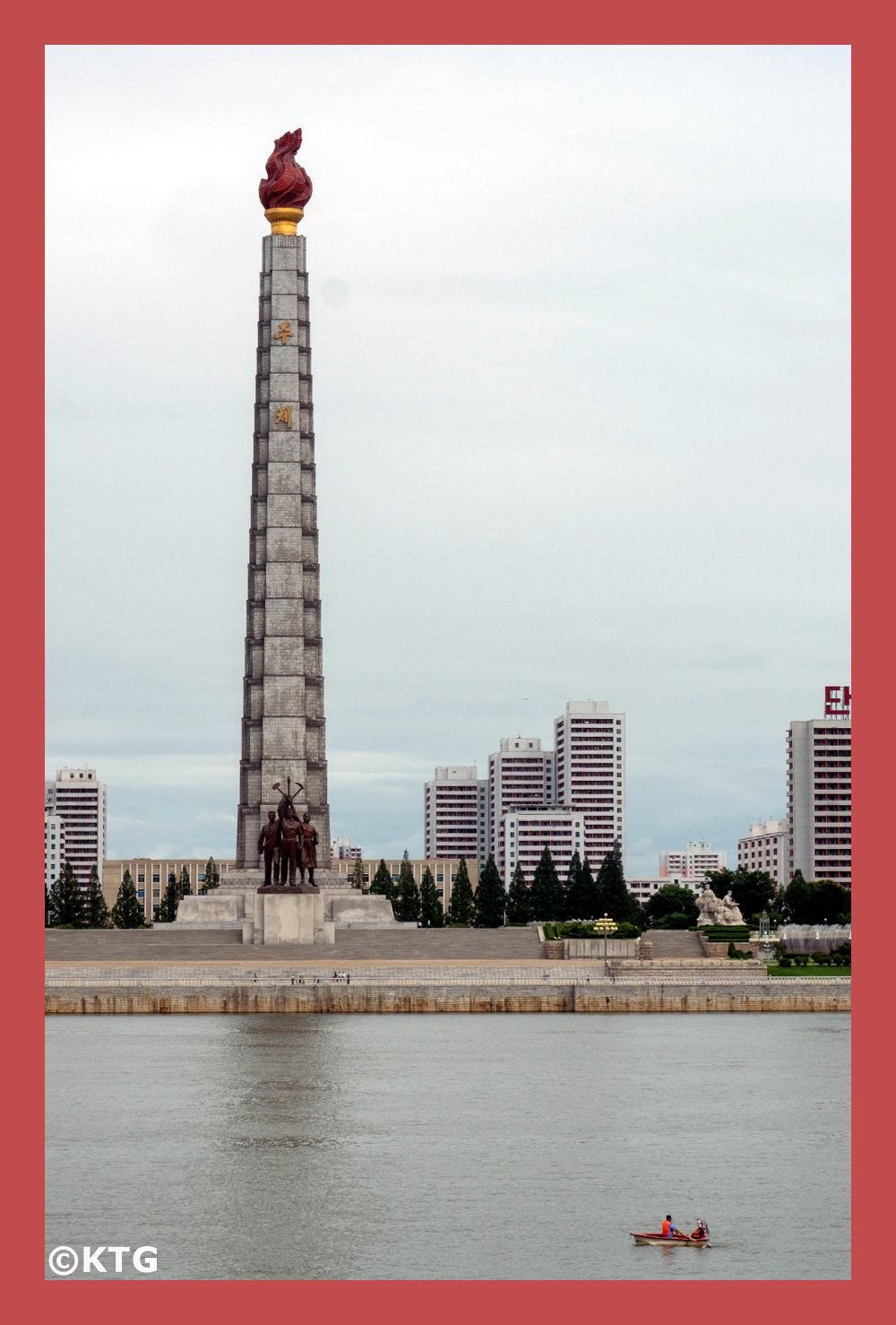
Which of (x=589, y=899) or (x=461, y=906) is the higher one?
(x=589, y=899)

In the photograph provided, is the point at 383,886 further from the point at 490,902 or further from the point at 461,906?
the point at 490,902

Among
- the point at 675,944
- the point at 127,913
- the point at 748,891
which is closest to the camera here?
the point at 675,944

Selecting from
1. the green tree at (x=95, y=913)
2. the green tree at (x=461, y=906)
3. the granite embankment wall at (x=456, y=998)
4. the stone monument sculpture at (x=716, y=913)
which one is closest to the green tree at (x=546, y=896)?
the green tree at (x=461, y=906)

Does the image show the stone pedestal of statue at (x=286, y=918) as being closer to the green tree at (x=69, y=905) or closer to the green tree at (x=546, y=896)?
the green tree at (x=69, y=905)

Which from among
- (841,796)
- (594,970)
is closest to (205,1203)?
(594,970)

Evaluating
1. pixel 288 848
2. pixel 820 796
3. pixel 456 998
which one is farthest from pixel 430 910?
pixel 820 796

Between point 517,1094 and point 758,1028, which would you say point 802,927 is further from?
point 517,1094
